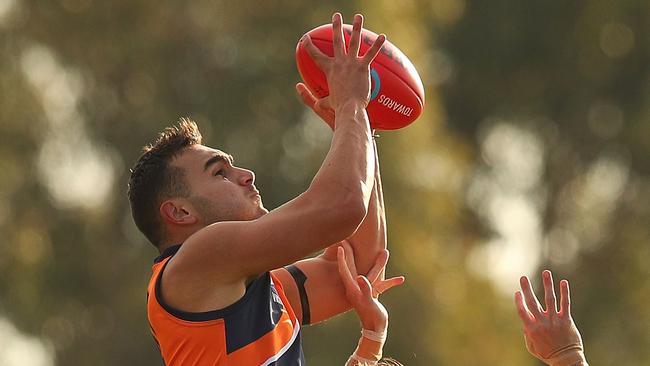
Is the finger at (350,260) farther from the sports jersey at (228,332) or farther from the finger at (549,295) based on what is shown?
the finger at (549,295)

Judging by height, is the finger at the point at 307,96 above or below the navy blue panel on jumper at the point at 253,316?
above

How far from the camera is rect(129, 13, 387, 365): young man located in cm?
731

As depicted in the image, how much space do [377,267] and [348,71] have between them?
1352 mm

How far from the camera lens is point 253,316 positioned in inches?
301

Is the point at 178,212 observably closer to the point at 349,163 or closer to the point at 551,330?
the point at 349,163

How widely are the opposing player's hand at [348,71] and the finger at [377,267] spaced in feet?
3.90

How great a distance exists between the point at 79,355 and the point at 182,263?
1515 centimetres

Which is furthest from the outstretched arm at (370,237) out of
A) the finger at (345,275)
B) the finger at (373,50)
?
the finger at (373,50)

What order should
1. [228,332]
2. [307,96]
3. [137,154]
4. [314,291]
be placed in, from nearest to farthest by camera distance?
1. [228,332]
2. [307,96]
3. [314,291]
4. [137,154]

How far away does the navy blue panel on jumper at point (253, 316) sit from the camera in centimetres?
755

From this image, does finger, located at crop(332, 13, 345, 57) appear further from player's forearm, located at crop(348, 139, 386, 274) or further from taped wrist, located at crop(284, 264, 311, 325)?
taped wrist, located at crop(284, 264, 311, 325)

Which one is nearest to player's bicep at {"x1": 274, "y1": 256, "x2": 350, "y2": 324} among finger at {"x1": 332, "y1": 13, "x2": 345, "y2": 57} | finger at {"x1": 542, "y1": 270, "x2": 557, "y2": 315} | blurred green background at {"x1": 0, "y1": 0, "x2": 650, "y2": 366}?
finger at {"x1": 542, "y1": 270, "x2": 557, "y2": 315}

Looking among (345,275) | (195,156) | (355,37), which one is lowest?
(345,275)

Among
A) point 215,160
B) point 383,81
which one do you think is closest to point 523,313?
point 383,81
